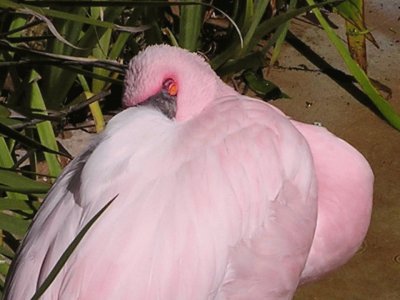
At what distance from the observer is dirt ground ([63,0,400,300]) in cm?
326

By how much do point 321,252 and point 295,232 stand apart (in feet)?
0.68

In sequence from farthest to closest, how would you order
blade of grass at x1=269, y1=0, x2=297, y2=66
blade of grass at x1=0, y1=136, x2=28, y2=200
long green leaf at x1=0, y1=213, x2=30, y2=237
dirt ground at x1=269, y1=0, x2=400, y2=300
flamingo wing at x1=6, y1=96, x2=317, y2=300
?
1. blade of grass at x1=269, y1=0, x2=297, y2=66
2. dirt ground at x1=269, y1=0, x2=400, y2=300
3. blade of grass at x1=0, y1=136, x2=28, y2=200
4. long green leaf at x1=0, y1=213, x2=30, y2=237
5. flamingo wing at x1=6, y1=96, x2=317, y2=300

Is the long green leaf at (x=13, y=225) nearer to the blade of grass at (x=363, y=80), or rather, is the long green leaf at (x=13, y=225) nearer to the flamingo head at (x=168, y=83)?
the flamingo head at (x=168, y=83)

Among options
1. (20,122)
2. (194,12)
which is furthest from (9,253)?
(194,12)

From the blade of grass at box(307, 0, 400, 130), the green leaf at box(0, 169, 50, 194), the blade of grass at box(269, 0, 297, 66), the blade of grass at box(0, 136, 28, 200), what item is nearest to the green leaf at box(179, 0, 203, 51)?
the blade of grass at box(269, 0, 297, 66)

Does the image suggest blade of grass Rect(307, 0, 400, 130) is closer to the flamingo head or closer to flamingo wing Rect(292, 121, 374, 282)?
flamingo wing Rect(292, 121, 374, 282)

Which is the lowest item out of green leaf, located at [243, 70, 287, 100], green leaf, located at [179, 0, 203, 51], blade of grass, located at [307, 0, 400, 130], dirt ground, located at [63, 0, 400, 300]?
dirt ground, located at [63, 0, 400, 300]

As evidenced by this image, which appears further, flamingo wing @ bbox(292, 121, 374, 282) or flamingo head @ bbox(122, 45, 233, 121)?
flamingo wing @ bbox(292, 121, 374, 282)

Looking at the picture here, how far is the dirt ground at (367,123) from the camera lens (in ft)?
10.7

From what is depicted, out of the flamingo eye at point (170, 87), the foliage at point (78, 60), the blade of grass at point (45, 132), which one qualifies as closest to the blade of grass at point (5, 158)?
the foliage at point (78, 60)

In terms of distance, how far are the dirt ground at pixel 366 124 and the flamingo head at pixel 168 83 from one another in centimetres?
106

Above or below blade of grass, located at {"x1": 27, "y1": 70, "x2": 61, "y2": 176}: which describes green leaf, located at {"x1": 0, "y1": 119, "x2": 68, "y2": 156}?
above

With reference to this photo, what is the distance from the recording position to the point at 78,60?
250cm

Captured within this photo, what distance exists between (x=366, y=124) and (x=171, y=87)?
1709 millimetres
